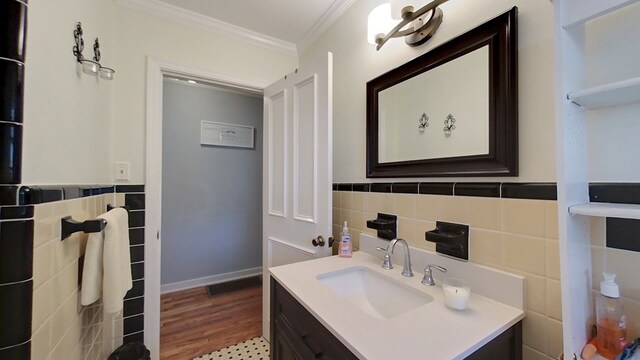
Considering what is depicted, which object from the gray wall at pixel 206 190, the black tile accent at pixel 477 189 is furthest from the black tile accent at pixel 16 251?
A: the gray wall at pixel 206 190

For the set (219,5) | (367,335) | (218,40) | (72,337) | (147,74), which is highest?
(219,5)

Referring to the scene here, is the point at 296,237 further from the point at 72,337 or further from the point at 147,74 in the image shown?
the point at 147,74

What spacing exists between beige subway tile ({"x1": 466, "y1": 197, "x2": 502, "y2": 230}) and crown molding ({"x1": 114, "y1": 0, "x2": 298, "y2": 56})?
182cm

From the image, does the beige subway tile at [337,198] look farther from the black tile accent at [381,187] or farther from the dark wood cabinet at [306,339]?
the dark wood cabinet at [306,339]

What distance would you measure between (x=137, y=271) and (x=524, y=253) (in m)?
1.93

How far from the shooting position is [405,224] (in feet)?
3.63

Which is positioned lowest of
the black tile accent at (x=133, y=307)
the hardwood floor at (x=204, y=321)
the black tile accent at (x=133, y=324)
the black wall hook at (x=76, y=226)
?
the hardwood floor at (x=204, y=321)

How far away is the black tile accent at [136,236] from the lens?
1483 mm

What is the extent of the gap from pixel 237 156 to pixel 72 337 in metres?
2.23

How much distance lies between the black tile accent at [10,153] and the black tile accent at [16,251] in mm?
102

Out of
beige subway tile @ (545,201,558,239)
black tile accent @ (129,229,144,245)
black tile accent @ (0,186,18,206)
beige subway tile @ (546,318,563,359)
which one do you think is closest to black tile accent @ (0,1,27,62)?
black tile accent @ (0,186,18,206)

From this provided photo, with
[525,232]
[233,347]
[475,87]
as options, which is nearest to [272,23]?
[475,87]

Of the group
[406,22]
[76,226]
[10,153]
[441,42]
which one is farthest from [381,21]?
[76,226]

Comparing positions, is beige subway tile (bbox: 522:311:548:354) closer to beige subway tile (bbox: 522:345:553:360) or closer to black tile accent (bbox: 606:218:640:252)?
beige subway tile (bbox: 522:345:553:360)
